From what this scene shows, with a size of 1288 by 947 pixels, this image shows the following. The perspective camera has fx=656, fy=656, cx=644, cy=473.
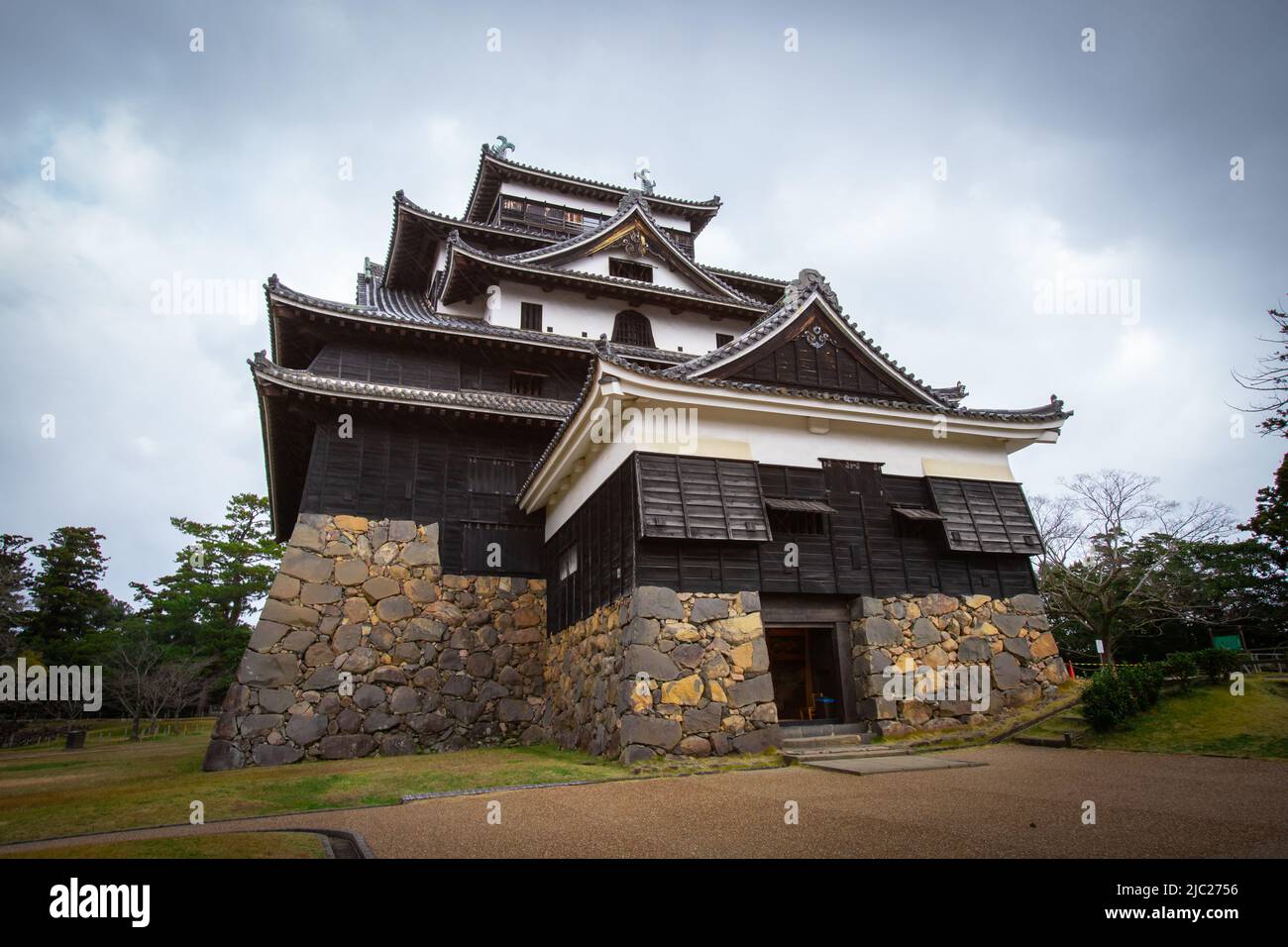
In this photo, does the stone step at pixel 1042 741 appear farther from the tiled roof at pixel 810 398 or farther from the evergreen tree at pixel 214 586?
the evergreen tree at pixel 214 586

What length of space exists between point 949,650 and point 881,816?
681 centimetres

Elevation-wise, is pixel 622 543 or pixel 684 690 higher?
pixel 622 543

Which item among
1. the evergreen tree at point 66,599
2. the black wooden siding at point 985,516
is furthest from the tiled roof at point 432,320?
the evergreen tree at point 66,599

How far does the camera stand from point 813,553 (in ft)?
37.6

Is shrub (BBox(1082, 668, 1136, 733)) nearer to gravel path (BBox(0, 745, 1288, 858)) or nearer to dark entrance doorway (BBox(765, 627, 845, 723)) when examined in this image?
gravel path (BBox(0, 745, 1288, 858))

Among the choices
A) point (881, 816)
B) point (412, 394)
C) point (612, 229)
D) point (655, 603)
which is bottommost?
point (881, 816)

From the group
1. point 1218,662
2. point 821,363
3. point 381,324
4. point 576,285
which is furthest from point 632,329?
point 1218,662

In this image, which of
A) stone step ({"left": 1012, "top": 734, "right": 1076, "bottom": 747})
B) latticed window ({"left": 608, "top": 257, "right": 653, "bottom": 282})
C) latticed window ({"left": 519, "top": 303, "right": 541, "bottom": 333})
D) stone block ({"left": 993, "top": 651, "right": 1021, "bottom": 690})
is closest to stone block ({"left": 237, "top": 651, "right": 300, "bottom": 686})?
latticed window ({"left": 519, "top": 303, "right": 541, "bottom": 333})

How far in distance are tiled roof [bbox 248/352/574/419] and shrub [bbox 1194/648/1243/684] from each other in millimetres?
12339

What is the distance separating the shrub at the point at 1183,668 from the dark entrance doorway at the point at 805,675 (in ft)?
16.0

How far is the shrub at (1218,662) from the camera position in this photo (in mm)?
9750

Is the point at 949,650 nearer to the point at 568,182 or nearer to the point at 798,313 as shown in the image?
the point at 798,313

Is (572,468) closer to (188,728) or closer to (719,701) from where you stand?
(719,701)
